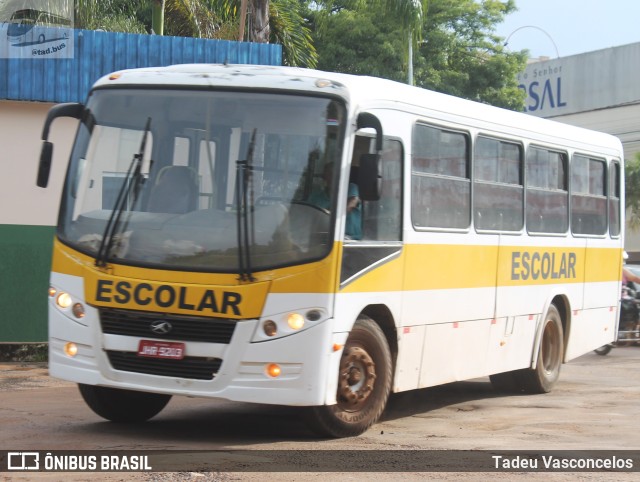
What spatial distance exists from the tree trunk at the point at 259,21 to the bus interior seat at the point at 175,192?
11.9 metres

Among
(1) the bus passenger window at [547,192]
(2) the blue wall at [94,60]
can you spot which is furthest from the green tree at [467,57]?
(1) the bus passenger window at [547,192]

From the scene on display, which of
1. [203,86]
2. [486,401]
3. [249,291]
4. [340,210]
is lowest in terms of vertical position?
[486,401]

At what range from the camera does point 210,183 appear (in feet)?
31.0

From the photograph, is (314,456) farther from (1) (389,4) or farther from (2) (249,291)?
(1) (389,4)

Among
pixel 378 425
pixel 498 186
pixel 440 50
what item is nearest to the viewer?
pixel 378 425

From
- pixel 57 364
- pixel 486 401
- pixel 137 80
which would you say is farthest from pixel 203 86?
pixel 486 401

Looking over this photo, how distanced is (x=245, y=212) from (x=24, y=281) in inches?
335

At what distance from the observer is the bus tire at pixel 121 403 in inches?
401

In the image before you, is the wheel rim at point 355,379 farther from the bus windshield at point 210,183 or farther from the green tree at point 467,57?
the green tree at point 467,57

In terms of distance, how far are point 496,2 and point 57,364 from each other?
130ft

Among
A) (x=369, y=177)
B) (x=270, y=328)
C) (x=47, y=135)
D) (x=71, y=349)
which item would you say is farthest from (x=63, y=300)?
(x=369, y=177)

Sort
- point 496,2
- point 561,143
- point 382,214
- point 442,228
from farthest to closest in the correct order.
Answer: point 496,2, point 561,143, point 442,228, point 382,214

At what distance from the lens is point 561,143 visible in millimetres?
14500

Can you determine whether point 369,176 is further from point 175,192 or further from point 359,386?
point 359,386
